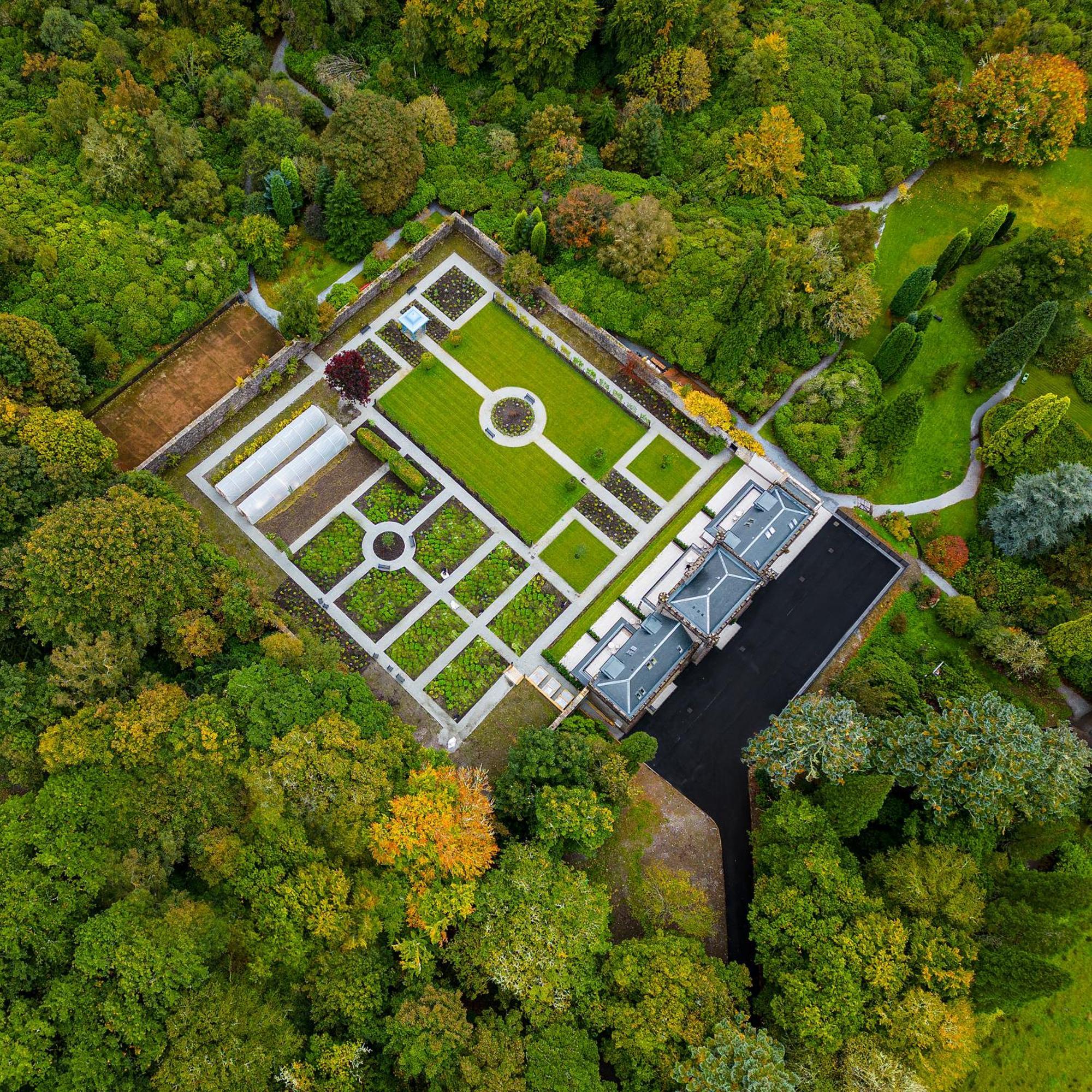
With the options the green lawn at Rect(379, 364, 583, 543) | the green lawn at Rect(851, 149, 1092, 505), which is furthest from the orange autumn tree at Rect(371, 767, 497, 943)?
the green lawn at Rect(851, 149, 1092, 505)

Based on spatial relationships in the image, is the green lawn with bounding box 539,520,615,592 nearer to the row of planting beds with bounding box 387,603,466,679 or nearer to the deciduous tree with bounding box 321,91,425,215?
the row of planting beds with bounding box 387,603,466,679

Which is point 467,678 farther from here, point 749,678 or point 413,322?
point 413,322

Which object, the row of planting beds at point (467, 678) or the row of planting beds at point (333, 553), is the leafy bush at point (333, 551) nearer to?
the row of planting beds at point (333, 553)

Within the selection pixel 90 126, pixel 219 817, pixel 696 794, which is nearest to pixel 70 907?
pixel 219 817

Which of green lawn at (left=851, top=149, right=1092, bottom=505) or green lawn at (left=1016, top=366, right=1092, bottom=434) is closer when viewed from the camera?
green lawn at (left=851, top=149, right=1092, bottom=505)

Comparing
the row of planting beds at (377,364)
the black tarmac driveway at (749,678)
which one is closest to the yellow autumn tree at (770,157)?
the black tarmac driveway at (749,678)
